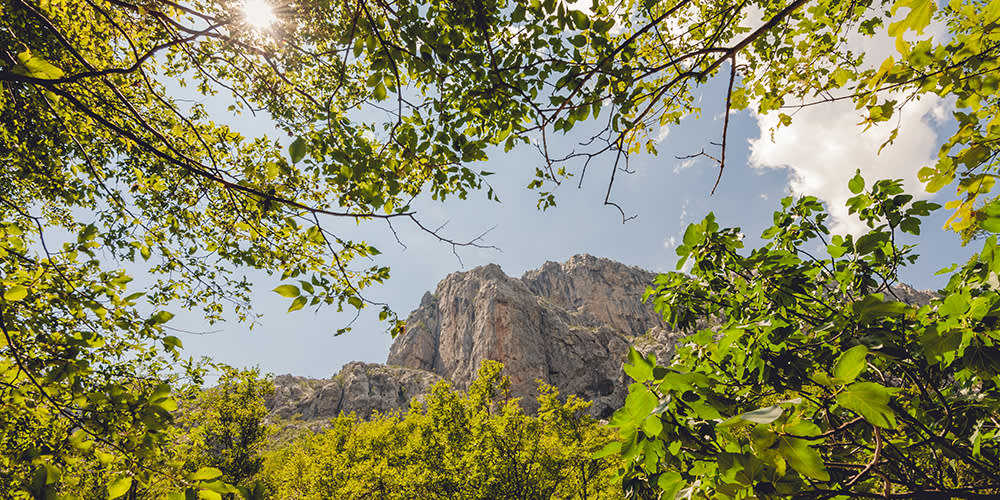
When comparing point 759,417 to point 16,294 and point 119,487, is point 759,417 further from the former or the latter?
point 16,294

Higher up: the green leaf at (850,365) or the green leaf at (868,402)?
the green leaf at (850,365)

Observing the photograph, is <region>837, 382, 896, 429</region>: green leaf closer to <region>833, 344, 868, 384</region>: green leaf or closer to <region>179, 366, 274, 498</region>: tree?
<region>833, 344, 868, 384</region>: green leaf

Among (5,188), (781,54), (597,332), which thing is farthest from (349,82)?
(597,332)

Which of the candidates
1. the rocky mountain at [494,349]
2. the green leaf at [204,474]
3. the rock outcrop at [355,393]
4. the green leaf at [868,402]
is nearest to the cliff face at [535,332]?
the rocky mountain at [494,349]

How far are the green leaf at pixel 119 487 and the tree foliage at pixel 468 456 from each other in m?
13.0

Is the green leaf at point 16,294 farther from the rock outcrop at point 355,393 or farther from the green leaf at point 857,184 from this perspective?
the rock outcrop at point 355,393

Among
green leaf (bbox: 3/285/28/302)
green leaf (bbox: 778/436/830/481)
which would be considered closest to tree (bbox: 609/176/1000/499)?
green leaf (bbox: 778/436/830/481)

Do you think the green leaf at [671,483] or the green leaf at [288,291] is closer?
the green leaf at [671,483]

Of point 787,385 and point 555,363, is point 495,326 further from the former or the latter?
point 787,385

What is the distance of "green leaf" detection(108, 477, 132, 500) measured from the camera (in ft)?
4.99

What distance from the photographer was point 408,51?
100 inches

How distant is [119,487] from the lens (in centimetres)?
159

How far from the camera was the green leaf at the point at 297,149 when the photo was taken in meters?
1.66

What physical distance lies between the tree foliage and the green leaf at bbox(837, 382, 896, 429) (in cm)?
A: 1373
